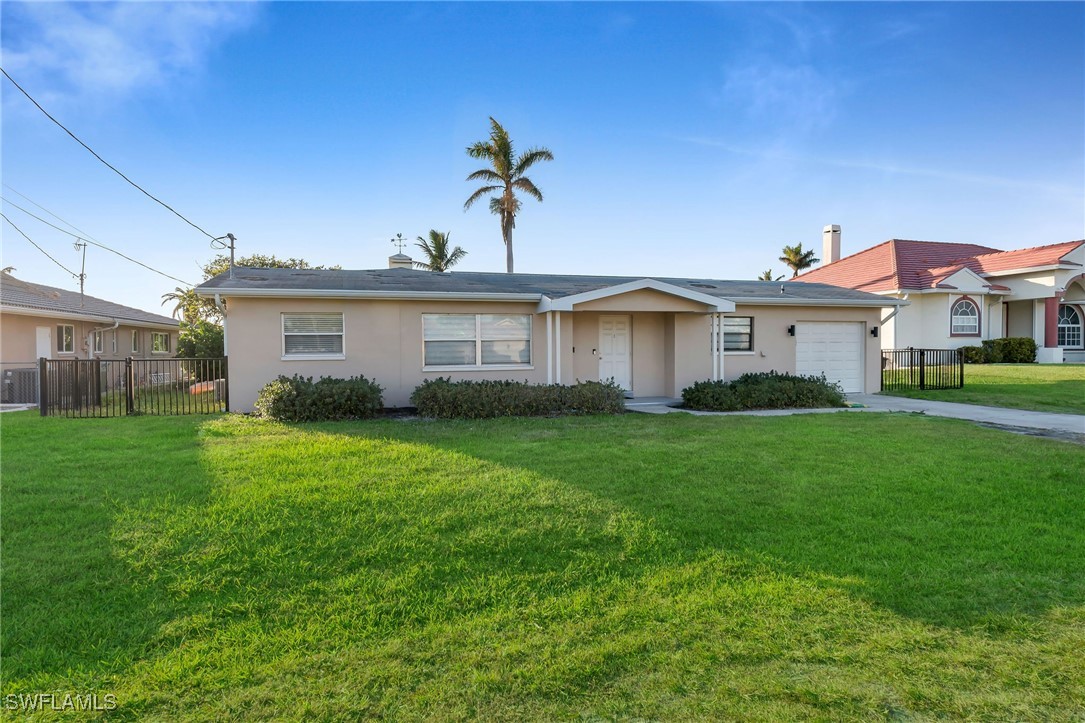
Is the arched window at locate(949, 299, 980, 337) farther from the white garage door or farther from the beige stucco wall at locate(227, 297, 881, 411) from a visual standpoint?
the white garage door

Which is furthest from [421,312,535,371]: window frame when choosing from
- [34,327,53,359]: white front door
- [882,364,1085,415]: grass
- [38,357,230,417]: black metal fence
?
[34,327,53,359]: white front door

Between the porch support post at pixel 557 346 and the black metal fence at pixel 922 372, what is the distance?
1043 centimetres

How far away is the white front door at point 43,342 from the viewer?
57.0 ft

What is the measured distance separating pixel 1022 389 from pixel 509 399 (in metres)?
14.7

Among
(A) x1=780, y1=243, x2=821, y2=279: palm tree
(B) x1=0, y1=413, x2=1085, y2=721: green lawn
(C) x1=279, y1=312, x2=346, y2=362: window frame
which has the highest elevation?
(A) x1=780, y1=243, x2=821, y2=279: palm tree

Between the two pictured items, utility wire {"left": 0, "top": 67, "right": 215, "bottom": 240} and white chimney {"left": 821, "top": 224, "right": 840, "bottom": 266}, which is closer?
utility wire {"left": 0, "top": 67, "right": 215, "bottom": 240}

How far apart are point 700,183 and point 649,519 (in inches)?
582

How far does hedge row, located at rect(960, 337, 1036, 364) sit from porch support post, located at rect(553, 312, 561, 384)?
20.5m

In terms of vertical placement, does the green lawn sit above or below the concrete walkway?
below

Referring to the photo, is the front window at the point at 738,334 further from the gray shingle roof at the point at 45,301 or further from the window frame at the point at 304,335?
the gray shingle roof at the point at 45,301

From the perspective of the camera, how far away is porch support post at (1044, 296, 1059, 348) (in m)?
25.5

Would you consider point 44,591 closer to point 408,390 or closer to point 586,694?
point 586,694

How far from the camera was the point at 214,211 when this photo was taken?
61.2 feet

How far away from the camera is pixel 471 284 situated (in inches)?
555
